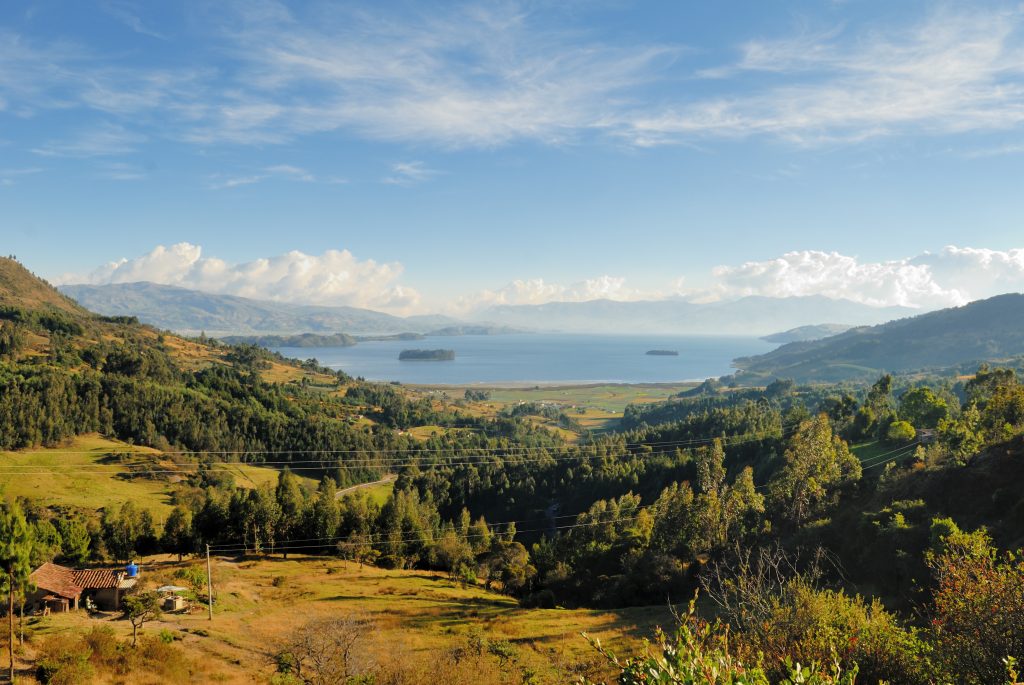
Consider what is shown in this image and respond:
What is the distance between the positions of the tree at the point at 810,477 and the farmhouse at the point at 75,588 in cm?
5823

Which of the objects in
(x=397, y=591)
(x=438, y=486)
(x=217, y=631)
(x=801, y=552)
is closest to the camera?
(x=217, y=631)

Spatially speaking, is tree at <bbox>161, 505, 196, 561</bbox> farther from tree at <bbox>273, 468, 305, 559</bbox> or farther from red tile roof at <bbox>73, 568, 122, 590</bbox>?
red tile roof at <bbox>73, 568, 122, 590</bbox>

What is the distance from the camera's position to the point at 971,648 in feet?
48.1

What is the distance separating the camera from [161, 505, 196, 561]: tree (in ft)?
216

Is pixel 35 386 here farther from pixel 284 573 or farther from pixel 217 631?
pixel 217 631

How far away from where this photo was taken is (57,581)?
41156mm

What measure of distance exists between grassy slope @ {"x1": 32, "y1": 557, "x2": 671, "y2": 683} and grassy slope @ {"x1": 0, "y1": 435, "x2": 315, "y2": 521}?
45.6m

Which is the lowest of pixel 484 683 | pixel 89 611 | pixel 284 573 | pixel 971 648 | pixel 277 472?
pixel 277 472

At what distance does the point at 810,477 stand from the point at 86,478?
119 metres

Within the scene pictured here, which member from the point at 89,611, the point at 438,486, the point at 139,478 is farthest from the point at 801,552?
the point at 139,478

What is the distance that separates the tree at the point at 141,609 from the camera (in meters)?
33.3

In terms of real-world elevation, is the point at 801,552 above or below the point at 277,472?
above

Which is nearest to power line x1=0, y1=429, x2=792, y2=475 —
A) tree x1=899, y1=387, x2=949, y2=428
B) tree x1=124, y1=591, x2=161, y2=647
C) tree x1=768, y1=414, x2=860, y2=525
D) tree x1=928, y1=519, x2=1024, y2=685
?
tree x1=768, y1=414, x2=860, y2=525

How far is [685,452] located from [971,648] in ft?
334
